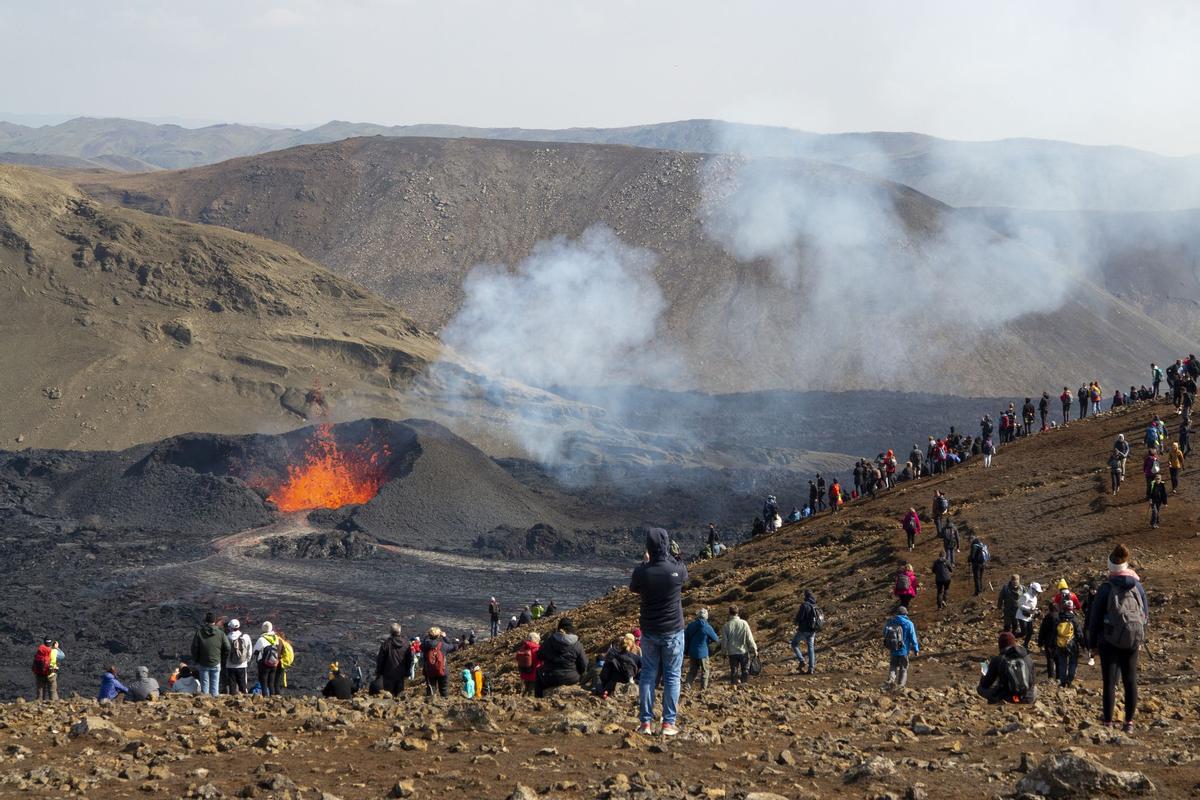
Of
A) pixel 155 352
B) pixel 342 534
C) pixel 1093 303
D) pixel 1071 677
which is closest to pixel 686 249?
pixel 1093 303

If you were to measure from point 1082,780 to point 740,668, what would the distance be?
1026 cm

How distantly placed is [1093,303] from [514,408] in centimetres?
6143

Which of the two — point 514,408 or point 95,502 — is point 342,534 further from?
point 514,408

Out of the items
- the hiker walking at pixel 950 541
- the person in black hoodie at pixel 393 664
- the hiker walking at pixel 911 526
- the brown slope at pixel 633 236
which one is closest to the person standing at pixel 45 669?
the person in black hoodie at pixel 393 664

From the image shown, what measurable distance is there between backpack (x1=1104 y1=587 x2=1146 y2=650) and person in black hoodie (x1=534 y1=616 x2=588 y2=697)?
5.84 metres

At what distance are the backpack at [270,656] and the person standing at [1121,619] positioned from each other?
1129 centimetres

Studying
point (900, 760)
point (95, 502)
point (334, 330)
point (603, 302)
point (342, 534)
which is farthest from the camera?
point (603, 302)

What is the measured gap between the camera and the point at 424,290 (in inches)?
4530

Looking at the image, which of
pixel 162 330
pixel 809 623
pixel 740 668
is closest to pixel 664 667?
pixel 740 668

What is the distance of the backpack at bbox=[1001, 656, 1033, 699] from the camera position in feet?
42.1

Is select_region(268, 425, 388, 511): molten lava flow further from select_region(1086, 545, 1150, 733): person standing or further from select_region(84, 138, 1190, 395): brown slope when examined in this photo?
select_region(1086, 545, 1150, 733): person standing

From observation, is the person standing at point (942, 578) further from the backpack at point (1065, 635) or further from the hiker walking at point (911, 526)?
the backpack at point (1065, 635)

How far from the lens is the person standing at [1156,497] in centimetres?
2419

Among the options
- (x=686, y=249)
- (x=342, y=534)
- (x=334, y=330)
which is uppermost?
(x=686, y=249)
